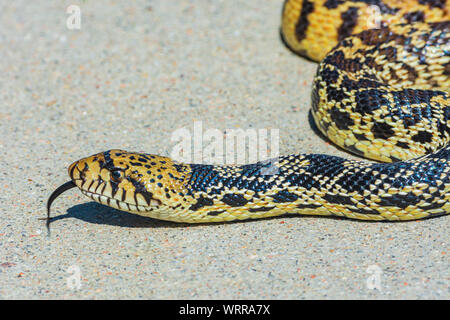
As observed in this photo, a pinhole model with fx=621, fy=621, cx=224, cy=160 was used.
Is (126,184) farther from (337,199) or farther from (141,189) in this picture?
(337,199)

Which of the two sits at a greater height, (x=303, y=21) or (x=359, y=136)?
(x=303, y=21)

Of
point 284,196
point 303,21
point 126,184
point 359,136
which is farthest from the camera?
point 303,21

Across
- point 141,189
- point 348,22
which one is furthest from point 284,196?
point 348,22

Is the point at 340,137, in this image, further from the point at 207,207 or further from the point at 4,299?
the point at 4,299

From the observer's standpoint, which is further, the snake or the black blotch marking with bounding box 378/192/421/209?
the snake

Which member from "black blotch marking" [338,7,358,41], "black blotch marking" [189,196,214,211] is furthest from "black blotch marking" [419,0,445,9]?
"black blotch marking" [189,196,214,211]

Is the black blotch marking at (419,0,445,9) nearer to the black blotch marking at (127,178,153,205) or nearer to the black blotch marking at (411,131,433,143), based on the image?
the black blotch marking at (411,131,433,143)

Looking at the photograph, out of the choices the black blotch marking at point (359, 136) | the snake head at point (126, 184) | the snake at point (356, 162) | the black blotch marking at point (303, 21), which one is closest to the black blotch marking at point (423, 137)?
the snake at point (356, 162)
